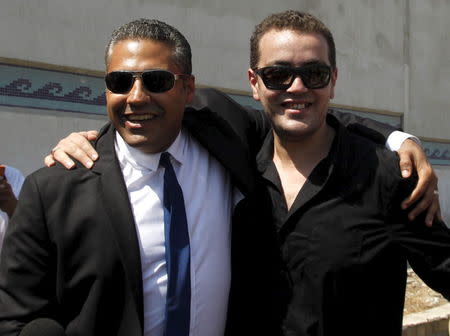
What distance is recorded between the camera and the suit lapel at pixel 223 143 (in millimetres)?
2070

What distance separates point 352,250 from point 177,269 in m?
0.55

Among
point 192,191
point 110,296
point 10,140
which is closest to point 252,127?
point 192,191

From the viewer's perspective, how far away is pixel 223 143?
213 centimetres

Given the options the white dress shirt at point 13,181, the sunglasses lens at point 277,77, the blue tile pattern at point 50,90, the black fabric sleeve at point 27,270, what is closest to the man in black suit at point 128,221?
the black fabric sleeve at point 27,270

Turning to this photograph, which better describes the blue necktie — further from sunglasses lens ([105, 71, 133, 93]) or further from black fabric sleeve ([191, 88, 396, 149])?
black fabric sleeve ([191, 88, 396, 149])

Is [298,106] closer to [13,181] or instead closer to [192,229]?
[192,229]

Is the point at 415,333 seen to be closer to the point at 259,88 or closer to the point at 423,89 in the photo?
the point at 259,88

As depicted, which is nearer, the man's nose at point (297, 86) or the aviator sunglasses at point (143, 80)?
the aviator sunglasses at point (143, 80)

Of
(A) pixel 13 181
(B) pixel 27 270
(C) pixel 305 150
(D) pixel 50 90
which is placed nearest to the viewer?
(B) pixel 27 270

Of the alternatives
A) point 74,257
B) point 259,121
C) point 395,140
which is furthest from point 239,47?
point 74,257

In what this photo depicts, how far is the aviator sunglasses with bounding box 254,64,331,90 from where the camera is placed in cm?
200

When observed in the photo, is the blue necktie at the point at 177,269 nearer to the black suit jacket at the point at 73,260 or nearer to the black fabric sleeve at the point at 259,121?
the black suit jacket at the point at 73,260

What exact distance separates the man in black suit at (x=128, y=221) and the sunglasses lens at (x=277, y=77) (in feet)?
0.83

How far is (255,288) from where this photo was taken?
200 cm
